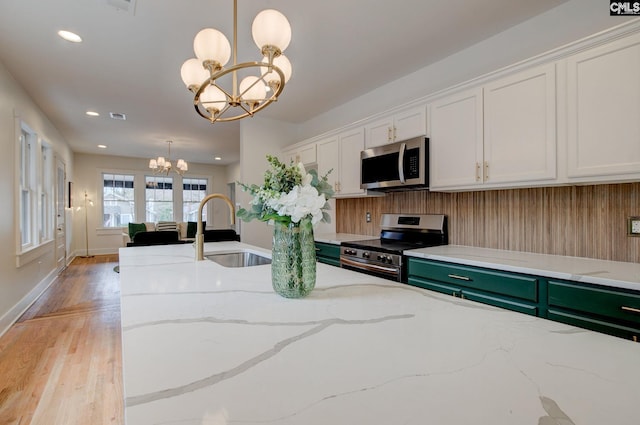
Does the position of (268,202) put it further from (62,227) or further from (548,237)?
(62,227)

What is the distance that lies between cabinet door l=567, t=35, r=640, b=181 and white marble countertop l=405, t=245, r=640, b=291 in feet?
1.62

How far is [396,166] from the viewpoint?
8.98 feet

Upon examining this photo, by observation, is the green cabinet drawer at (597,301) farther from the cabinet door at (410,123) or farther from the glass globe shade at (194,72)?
the glass globe shade at (194,72)

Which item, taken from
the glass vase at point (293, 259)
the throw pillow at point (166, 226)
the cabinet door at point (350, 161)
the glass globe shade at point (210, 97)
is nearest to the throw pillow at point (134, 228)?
the throw pillow at point (166, 226)

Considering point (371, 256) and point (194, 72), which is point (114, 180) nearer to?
point (194, 72)

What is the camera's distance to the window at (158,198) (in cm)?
827

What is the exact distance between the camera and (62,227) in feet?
19.5

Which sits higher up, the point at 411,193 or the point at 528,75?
the point at 528,75

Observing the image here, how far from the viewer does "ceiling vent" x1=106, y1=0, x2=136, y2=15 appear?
2.00 metres

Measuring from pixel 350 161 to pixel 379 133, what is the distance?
487mm

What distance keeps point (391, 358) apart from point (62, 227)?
740 cm

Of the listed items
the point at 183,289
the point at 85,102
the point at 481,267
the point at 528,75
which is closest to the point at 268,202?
the point at 183,289

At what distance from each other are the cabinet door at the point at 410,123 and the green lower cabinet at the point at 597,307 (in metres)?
1.53

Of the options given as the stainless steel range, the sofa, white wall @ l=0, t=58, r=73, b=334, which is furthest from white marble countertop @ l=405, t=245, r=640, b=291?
white wall @ l=0, t=58, r=73, b=334
